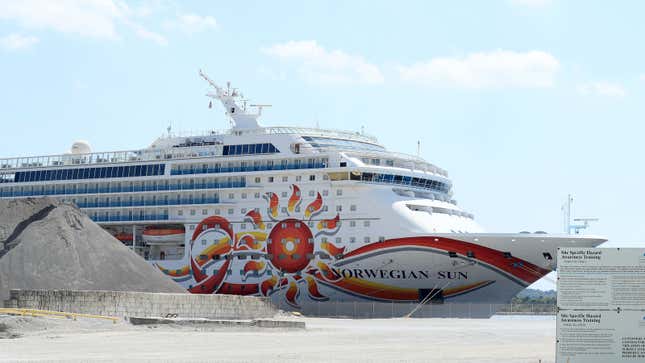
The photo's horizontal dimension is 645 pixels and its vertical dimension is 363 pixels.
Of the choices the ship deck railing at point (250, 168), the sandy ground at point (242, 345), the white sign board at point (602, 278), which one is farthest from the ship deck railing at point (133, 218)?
the white sign board at point (602, 278)

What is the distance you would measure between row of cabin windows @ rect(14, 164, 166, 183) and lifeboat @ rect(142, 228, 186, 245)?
3.33 metres

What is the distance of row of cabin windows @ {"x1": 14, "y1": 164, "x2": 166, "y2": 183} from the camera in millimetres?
57156

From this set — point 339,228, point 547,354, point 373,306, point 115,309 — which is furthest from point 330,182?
point 547,354

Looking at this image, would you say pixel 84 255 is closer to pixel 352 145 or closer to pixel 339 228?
pixel 339 228

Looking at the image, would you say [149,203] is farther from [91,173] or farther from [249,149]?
[249,149]

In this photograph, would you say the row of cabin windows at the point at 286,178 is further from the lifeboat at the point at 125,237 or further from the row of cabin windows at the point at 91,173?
the lifeboat at the point at 125,237

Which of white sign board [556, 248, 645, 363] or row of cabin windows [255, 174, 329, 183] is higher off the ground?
row of cabin windows [255, 174, 329, 183]

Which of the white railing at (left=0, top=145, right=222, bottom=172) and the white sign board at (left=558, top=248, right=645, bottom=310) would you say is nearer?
the white sign board at (left=558, top=248, right=645, bottom=310)

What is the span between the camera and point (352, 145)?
54.2 meters

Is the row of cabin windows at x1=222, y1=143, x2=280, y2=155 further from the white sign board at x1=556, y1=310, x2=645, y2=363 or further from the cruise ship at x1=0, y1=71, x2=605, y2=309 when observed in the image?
the white sign board at x1=556, y1=310, x2=645, y2=363

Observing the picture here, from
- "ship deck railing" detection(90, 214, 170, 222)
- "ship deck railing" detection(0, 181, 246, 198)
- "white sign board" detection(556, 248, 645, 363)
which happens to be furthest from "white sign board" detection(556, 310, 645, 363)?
"ship deck railing" detection(90, 214, 170, 222)

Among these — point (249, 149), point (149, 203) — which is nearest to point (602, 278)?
point (249, 149)

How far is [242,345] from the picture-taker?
73.3ft

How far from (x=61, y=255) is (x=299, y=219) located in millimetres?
15994
